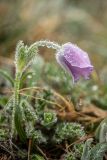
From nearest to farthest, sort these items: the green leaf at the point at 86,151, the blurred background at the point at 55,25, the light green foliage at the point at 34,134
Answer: the green leaf at the point at 86,151 → the light green foliage at the point at 34,134 → the blurred background at the point at 55,25

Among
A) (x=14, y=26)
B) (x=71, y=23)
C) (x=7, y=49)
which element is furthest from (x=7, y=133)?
(x=71, y=23)

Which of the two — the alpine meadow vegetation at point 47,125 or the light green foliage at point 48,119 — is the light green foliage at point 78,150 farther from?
the light green foliage at point 48,119

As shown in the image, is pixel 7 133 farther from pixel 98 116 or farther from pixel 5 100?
pixel 98 116

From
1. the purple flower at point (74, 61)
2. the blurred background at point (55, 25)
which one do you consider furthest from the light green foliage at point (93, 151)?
the blurred background at point (55, 25)

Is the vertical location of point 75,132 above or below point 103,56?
below

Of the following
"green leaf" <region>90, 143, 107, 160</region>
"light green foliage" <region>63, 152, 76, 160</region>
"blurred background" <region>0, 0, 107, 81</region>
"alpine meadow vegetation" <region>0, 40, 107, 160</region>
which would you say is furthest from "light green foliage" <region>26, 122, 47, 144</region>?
"blurred background" <region>0, 0, 107, 81</region>

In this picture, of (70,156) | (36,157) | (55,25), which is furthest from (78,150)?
(55,25)
